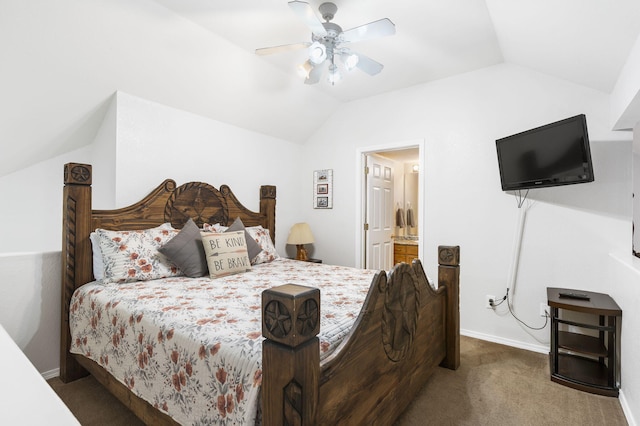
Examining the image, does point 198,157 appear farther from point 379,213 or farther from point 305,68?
point 379,213

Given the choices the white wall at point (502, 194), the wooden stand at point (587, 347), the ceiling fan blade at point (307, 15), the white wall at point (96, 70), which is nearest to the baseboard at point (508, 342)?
the white wall at point (502, 194)

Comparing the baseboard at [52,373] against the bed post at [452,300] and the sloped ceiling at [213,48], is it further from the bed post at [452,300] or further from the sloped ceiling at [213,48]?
the bed post at [452,300]

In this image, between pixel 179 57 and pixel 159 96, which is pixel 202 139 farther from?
pixel 179 57

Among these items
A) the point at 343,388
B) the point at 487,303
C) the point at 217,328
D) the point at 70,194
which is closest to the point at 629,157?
the point at 487,303

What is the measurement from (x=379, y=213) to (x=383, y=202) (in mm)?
218

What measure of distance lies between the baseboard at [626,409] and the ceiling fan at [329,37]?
266cm

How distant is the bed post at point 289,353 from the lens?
36.1 inches

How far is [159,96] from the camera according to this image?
2961 mm

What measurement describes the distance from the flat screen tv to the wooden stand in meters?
0.88

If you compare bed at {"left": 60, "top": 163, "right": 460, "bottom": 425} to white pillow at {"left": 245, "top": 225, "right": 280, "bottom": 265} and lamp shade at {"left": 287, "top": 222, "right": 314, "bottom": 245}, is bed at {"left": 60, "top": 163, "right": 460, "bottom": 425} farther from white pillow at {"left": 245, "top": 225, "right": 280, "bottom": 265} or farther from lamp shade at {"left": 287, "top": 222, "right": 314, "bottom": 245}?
lamp shade at {"left": 287, "top": 222, "right": 314, "bottom": 245}

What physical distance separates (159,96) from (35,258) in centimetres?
162

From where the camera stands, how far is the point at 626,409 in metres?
1.95

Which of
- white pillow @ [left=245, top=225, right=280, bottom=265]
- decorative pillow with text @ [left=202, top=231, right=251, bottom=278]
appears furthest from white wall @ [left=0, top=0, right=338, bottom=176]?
decorative pillow with text @ [left=202, top=231, right=251, bottom=278]

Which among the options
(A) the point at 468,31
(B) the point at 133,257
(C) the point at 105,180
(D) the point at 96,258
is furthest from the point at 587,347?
(C) the point at 105,180
